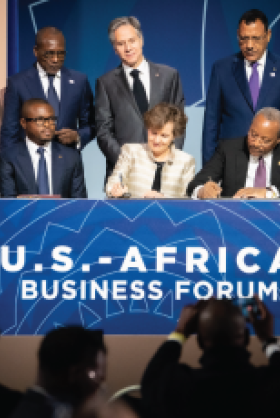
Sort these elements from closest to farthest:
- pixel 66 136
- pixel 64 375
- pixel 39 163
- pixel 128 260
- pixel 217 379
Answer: pixel 64 375, pixel 217 379, pixel 128 260, pixel 39 163, pixel 66 136

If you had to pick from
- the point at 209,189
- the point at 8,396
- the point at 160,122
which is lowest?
the point at 8,396

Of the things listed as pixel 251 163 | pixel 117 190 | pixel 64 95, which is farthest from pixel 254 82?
pixel 117 190

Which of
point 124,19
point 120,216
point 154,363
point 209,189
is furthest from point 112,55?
point 154,363

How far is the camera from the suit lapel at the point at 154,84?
4293 millimetres

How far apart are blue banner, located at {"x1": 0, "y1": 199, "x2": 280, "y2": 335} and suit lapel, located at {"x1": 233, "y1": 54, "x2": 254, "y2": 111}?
145cm

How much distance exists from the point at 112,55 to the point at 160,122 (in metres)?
2.23

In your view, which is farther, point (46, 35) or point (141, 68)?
point (141, 68)

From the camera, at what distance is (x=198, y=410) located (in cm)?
182

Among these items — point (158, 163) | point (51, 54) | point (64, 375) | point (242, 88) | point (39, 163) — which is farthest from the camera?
point (242, 88)

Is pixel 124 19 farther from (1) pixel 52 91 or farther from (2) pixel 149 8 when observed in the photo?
(2) pixel 149 8

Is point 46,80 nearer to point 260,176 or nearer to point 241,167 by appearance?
point 241,167

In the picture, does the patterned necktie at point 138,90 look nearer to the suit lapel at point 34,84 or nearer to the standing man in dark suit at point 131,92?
the standing man in dark suit at point 131,92

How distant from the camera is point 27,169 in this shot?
3873 mm

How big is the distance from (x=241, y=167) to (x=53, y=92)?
4.24 feet
